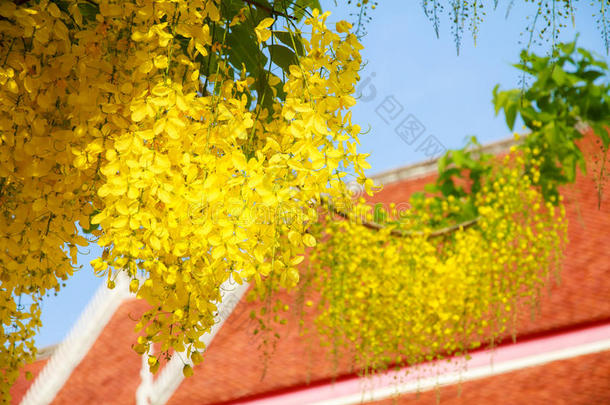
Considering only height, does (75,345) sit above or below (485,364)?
above

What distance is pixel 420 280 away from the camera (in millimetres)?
3555

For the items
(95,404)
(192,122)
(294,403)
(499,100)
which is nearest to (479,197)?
(499,100)

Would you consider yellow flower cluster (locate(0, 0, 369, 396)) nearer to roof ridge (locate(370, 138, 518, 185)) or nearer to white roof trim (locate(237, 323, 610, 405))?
white roof trim (locate(237, 323, 610, 405))

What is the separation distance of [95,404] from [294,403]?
6.68 feet

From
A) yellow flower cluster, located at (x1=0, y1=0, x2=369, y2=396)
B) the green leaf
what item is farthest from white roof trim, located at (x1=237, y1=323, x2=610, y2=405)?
yellow flower cluster, located at (x1=0, y1=0, x2=369, y2=396)

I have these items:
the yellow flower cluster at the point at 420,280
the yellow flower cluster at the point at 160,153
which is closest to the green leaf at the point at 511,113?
the yellow flower cluster at the point at 420,280

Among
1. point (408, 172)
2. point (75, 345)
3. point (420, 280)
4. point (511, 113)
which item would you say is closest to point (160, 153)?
point (420, 280)

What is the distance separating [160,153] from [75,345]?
608cm

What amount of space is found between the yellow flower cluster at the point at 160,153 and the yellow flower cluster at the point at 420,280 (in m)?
2.58

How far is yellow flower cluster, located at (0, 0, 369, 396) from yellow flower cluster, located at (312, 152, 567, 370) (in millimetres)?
2577

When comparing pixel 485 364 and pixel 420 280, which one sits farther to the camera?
pixel 485 364

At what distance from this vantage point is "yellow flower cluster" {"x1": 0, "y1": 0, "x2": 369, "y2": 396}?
2.77 ft

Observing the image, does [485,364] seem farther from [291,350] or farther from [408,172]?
[408,172]

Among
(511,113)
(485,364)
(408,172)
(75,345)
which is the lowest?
(485,364)
